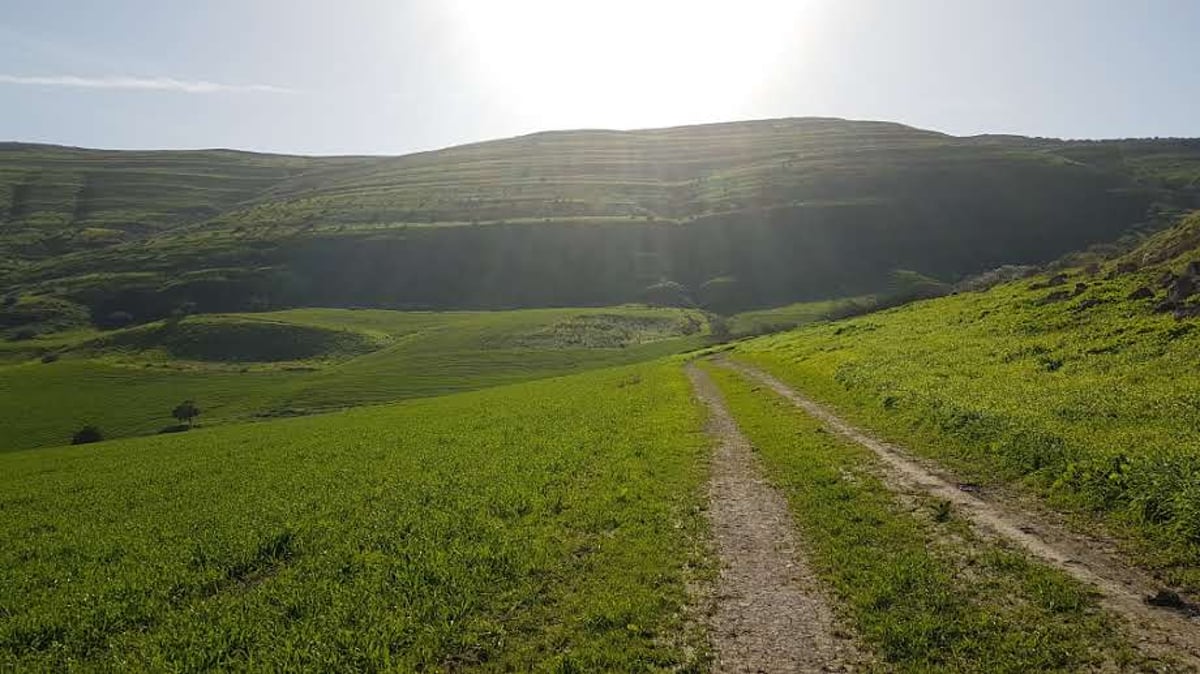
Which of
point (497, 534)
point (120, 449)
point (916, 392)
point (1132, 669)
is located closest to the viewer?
point (1132, 669)

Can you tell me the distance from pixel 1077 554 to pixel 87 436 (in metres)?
106

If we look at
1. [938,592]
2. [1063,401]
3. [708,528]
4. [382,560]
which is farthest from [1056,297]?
[382,560]

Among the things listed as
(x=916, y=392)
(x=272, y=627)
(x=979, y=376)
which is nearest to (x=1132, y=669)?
(x=272, y=627)

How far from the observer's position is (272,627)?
1463 centimetres

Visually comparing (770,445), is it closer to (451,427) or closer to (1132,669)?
(1132,669)

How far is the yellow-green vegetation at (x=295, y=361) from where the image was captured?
102 m

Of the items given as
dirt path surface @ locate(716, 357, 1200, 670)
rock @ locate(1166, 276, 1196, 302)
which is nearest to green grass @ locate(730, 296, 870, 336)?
rock @ locate(1166, 276, 1196, 302)

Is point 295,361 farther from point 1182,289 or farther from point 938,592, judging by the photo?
point 938,592

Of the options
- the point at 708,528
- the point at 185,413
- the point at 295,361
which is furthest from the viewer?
the point at 295,361

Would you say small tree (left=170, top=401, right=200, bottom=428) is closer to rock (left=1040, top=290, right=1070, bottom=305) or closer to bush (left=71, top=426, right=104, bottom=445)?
bush (left=71, top=426, right=104, bottom=445)

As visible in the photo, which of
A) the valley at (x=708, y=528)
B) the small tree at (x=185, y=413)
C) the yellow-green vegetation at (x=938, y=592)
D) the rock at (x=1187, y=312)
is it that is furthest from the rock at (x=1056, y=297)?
the small tree at (x=185, y=413)

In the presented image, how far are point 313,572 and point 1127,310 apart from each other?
43000 mm

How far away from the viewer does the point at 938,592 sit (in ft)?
43.9

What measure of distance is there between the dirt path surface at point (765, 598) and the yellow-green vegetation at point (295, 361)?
85.8 meters
